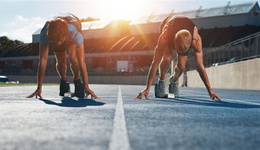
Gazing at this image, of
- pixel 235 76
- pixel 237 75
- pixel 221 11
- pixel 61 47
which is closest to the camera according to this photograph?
pixel 61 47

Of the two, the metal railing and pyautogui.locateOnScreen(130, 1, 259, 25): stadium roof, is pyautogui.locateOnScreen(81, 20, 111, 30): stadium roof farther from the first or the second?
the metal railing

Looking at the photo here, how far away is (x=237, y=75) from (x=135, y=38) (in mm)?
39192

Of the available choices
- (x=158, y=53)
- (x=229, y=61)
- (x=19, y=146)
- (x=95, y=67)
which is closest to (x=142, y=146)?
Result: (x=19, y=146)

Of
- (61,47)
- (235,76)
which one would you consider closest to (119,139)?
(61,47)

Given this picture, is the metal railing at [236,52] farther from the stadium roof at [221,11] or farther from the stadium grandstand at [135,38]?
the stadium roof at [221,11]

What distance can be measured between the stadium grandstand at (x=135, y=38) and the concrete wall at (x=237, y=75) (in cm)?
2088

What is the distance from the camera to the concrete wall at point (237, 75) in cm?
1898

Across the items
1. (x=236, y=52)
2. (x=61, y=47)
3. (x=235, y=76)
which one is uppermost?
(x=236, y=52)

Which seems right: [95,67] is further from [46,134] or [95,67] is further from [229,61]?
[46,134]

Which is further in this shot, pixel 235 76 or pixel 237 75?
pixel 235 76

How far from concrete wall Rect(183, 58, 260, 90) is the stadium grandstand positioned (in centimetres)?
2088

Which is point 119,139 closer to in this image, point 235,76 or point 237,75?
point 237,75

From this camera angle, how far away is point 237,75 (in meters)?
21.8

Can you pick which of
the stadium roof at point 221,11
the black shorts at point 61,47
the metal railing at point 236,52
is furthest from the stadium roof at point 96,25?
the black shorts at point 61,47
